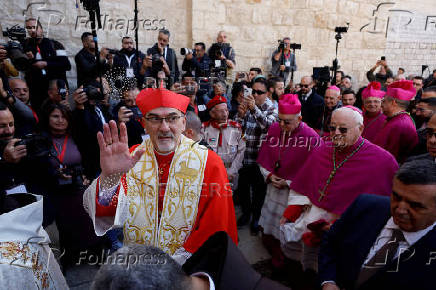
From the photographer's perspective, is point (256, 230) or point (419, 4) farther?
point (419, 4)

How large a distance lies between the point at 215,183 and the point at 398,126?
2.69 m

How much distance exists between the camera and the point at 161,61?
17.4ft

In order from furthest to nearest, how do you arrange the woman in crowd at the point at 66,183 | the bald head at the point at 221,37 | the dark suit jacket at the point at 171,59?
the bald head at the point at 221,37 < the dark suit jacket at the point at 171,59 < the woman in crowd at the point at 66,183

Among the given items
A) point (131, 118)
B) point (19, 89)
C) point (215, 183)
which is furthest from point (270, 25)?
point (215, 183)

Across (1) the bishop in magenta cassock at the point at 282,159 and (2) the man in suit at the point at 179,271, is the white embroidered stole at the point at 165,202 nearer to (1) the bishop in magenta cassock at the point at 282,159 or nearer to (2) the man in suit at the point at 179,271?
(2) the man in suit at the point at 179,271

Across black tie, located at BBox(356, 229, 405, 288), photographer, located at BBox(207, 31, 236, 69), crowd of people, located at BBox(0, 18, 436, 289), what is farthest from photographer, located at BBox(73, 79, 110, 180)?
photographer, located at BBox(207, 31, 236, 69)

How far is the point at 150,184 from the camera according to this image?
7.84 ft

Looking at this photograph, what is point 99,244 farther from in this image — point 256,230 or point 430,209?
point 430,209

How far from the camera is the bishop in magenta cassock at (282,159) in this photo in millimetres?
3568

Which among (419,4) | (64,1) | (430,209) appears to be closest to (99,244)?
(430,209)

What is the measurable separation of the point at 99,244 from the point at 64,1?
17.7 ft

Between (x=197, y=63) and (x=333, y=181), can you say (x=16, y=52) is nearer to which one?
(x=197, y=63)

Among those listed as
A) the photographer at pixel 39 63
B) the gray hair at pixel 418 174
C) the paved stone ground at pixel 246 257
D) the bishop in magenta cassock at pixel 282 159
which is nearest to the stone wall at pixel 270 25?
the photographer at pixel 39 63

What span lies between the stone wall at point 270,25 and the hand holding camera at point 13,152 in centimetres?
478
